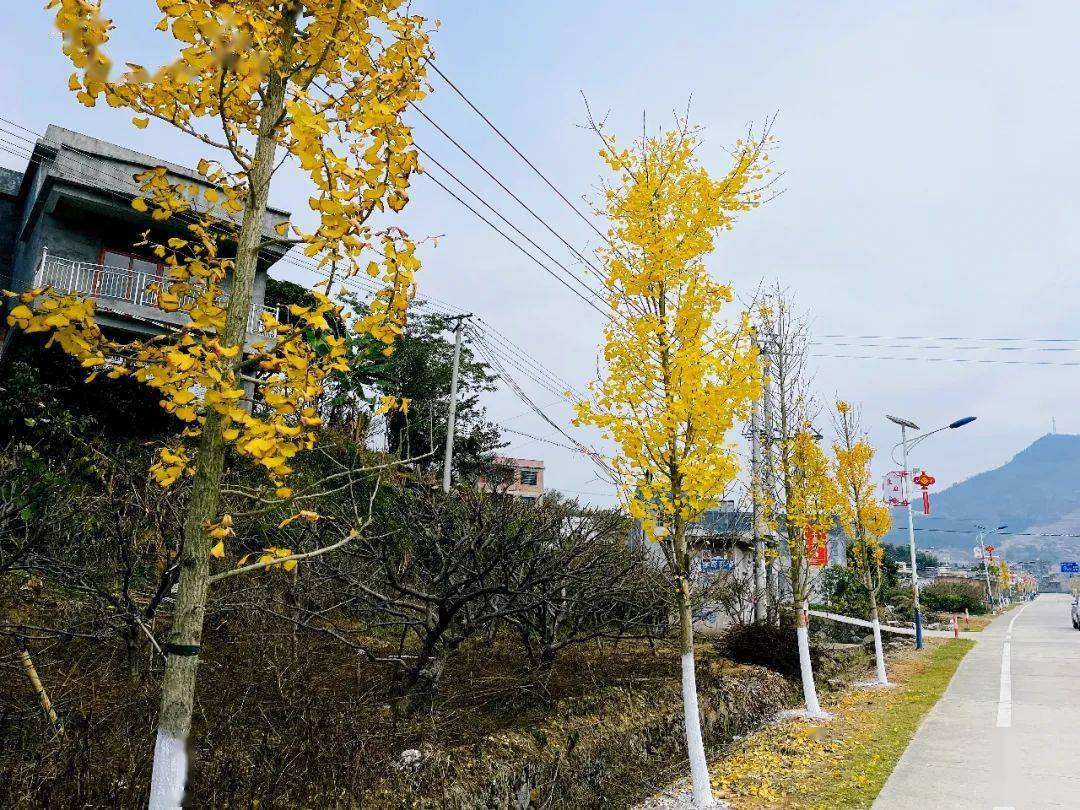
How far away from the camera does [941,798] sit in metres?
6.77

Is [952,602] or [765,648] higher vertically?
[765,648]

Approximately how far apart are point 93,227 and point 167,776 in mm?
19211

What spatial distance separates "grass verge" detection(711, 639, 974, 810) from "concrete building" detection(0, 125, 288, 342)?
14.0 metres

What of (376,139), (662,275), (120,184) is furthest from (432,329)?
(376,139)

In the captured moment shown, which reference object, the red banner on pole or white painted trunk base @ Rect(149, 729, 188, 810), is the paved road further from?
white painted trunk base @ Rect(149, 729, 188, 810)

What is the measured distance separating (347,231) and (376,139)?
1.56ft

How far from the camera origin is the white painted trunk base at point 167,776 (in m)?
2.63

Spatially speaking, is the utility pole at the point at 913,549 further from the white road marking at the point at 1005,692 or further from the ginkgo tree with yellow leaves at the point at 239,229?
the ginkgo tree with yellow leaves at the point at 239,229

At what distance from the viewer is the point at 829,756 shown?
8.64 meters

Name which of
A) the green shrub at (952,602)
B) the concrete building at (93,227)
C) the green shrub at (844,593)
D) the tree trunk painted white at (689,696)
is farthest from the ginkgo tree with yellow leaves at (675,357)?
the green shrub at (952,602)

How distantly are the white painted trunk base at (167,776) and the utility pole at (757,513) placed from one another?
36.3 feet

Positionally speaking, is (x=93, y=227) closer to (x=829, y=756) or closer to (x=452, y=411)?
(x=452, y=411)

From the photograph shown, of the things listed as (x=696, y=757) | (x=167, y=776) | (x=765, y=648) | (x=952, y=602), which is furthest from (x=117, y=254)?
(x=952, y=602)

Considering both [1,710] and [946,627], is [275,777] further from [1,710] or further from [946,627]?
[946,627]
